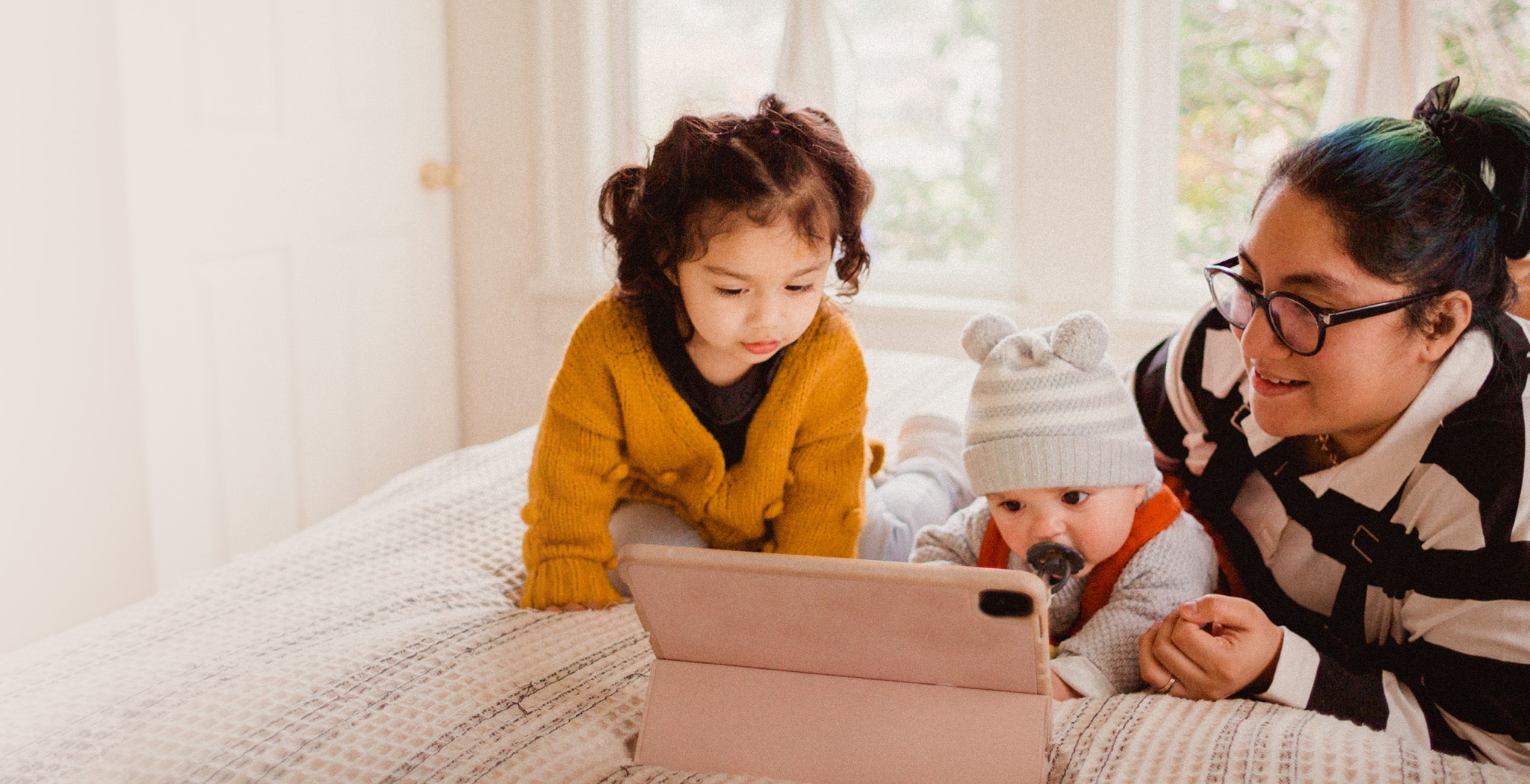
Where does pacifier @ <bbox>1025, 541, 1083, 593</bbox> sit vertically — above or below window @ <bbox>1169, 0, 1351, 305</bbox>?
below

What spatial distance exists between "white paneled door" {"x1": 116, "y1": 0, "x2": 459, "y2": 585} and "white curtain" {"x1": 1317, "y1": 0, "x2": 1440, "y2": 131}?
1.96m

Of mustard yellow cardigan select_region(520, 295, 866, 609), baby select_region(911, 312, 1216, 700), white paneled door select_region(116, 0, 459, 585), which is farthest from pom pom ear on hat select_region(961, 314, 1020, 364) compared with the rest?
white paneled door select_region(116, 0, 459, 585)

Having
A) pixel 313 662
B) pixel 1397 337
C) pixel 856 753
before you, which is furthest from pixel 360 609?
pixel 1397 337

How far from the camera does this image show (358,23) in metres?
2.82

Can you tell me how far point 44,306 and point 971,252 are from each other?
1.85m

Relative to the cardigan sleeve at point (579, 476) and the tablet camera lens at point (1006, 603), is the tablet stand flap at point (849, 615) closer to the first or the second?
the tablet camera lens at point (1006, 603)

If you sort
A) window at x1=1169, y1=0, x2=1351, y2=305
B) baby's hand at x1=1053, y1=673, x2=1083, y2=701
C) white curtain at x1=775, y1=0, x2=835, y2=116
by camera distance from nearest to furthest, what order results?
baby's hand at x1=1053, y1=673, x2=1083, y2=701
window at x1=1169, y1=0, x2=1351, y2=305
white curtain at x1=775, y1=0, x2=835, y2=116

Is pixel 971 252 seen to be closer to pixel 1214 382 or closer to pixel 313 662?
pixel 1214 382

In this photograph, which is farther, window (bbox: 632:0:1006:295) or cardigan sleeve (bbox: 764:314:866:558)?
window (bbox: 632:0:1006:295)

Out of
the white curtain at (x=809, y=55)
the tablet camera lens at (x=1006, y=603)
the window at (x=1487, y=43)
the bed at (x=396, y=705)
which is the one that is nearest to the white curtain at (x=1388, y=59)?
the window at (x=1487, y=43)

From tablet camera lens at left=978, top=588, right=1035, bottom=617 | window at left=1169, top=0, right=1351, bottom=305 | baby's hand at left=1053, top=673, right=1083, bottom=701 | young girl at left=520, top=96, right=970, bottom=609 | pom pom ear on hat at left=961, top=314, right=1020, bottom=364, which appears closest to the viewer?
tablet camera lens at left=978, top=588, right=1035, bottom=617

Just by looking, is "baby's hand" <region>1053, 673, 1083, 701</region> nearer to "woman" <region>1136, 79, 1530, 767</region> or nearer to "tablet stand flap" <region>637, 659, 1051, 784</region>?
"woman" <region>1136, 79, 1530, 767</region>

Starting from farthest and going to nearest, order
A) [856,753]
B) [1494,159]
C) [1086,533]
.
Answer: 1. [1086,533]
2. [1494,159]
3. [856,753]

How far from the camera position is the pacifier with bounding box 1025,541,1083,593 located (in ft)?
4.07
